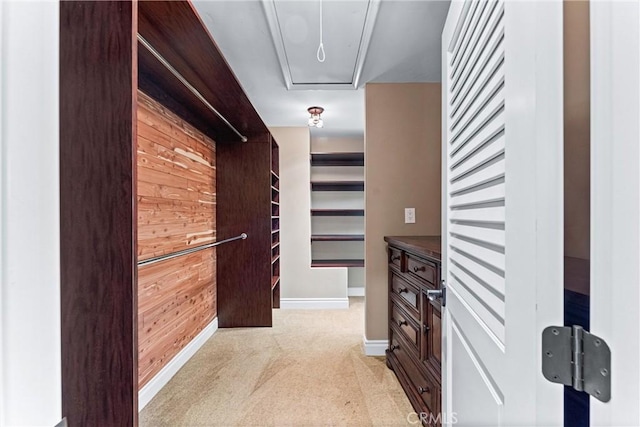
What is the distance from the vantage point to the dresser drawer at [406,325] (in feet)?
5.73

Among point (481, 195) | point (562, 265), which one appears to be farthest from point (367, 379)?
point (562, 265)

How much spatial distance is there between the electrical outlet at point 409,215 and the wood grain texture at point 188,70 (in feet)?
4.73

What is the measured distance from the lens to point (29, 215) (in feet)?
1.46

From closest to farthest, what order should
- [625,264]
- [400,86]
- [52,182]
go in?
[625,264] → [52,182] → [400,86]

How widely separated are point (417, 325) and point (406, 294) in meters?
0.25

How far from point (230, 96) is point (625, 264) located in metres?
2.03

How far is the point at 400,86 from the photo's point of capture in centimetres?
246

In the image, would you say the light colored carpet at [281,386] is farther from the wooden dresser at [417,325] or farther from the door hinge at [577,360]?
the door hinge at [577,360]

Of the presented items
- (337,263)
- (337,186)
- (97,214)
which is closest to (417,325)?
(97,214)

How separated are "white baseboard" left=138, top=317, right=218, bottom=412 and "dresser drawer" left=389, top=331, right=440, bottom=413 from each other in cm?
156

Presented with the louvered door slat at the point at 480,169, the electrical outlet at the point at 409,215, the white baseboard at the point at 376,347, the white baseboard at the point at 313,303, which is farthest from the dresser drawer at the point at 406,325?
the white baseboard at the point at 313,303

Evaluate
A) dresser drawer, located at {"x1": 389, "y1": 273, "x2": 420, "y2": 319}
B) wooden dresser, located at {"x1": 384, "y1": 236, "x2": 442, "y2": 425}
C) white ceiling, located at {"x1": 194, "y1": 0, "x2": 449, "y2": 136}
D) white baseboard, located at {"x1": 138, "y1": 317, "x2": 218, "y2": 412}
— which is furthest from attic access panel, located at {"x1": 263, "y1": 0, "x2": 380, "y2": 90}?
white baseboard, located at {"x1": 138, "y1": 317, "x2": 218, "y2": 412}

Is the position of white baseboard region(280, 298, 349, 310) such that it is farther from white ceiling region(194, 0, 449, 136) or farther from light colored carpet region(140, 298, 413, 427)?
white ceiling region(194, 0, 449, 136)

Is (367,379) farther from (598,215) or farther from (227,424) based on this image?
(598,215)
